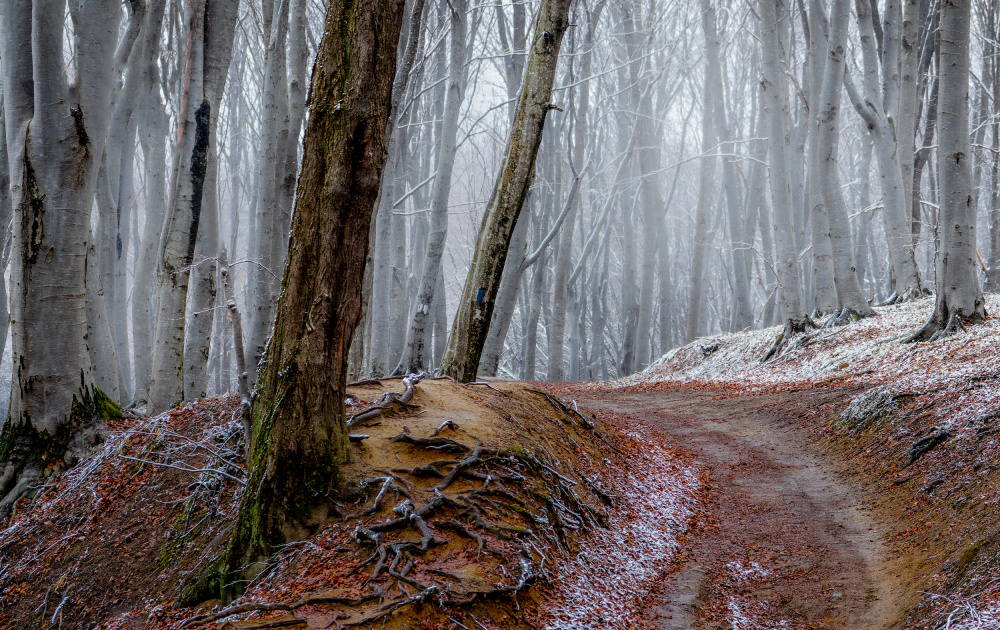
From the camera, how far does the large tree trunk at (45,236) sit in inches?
231

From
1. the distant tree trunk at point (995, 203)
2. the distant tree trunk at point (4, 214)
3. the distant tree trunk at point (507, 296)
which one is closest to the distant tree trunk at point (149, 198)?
the distant tree trunk at point (4, 214)

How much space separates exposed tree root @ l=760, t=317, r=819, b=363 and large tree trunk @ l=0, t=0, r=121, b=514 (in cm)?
1250

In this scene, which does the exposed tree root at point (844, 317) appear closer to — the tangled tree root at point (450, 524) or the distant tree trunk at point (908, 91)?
the distant tree trunk at point (908, 91)

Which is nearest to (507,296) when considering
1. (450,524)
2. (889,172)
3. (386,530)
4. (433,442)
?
(889,172)

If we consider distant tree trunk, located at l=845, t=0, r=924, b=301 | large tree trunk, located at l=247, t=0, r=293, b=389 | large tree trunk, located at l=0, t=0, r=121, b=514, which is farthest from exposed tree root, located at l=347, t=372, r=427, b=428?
distant tree trunk, located at l=845, t=0, r=924, b=301

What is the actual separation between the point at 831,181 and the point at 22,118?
13.3 m

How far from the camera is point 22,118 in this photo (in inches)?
240

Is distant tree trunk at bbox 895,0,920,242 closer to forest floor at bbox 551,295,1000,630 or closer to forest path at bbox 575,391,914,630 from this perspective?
forest floor at bbox 551,295,1000,630

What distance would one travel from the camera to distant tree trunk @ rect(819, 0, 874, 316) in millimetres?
12664

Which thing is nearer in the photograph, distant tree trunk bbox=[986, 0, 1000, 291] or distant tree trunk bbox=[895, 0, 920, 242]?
distant tree trunk bbox=[895, 0, 920, 242]

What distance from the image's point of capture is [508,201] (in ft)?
26.1

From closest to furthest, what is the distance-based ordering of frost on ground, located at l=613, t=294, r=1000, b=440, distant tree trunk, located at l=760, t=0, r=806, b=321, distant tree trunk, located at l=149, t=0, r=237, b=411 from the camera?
frost on ground, located at l=613, t=294, r=1000, b=440
distant tree trunk, located at l=149, t=0, r=237, b=411
distant tree trunk, located at l=760, t=0, r=806, b=321

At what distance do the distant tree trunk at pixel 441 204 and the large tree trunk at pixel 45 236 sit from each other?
6.30m

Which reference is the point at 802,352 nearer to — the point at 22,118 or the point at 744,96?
the point at 22,118
